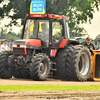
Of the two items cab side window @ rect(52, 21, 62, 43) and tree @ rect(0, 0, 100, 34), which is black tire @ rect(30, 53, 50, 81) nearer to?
cab side window @ rect(52, 21, 62, 43)

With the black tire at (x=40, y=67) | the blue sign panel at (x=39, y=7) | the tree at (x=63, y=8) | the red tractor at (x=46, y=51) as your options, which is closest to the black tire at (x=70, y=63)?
the red tractor at (x=46, y=51)

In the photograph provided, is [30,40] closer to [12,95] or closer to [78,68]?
[78,68]

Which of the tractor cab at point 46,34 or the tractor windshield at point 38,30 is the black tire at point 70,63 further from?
the tractor windshield at point 38,30

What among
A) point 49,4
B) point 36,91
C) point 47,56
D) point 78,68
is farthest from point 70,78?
point 49,4

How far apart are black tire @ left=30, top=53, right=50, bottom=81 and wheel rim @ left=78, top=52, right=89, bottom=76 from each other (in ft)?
6.77

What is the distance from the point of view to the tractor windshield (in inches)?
555

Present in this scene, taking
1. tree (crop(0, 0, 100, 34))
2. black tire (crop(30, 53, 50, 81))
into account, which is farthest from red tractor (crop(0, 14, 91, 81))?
tree (crop(0, 0, 100, 34))

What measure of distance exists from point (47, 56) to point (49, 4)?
72.4ft

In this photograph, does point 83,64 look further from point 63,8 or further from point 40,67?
point 63,8

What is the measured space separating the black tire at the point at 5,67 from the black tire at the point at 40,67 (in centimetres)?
158

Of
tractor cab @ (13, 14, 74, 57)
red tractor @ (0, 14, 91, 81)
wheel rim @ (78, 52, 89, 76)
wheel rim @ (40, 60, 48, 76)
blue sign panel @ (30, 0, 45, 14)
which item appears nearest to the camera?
wheel rim @ (40, 60, 48, 76)

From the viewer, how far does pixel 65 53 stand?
46.0 ft

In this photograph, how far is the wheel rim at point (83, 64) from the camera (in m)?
14.8

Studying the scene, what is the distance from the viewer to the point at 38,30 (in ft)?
46.2
